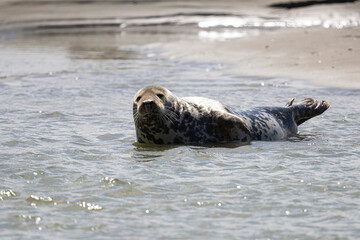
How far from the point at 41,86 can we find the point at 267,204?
23.5ft

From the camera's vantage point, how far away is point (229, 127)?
6.55 meters

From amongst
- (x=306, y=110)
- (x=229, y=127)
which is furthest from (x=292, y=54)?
(x=229, y=127)

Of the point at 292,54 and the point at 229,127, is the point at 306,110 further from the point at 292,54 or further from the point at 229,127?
the point at 292,54

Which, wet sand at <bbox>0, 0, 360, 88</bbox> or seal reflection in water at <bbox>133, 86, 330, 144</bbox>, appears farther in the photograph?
wet sand at <bbox>0, 0, 360, 88</bbox>

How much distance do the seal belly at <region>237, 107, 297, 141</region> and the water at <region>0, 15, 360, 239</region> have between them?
169 mm

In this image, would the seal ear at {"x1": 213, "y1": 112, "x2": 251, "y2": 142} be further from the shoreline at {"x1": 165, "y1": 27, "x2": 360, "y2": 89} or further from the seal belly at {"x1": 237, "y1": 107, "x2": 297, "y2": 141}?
the shoreline at {"x1": 165, "y1": 27, "x2": 360, "y2": 89}

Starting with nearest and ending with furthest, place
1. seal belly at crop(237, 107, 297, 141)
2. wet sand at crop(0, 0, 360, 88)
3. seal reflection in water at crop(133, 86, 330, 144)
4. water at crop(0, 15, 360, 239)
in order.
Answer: water at crop(0, 15, 360, 239), seal reflection in water at crop(133, 86, 330, 144), seal belly at crop(237, 107, 297, 141), wet sand at crop(0, 0, 360, 88)

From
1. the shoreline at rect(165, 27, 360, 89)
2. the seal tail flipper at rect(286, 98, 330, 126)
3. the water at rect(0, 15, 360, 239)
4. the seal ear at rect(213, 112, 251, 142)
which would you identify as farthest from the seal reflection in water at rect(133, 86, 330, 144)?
the shoreline at rect(165, 27, 360, 89)

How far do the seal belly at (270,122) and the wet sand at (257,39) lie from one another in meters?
2.68

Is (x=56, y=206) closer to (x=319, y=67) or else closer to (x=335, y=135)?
(x=335, y=135)

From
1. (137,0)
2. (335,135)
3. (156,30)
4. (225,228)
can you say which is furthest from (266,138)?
(137,0)

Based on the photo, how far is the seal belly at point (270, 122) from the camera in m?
6.84

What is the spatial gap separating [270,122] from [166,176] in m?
2.06

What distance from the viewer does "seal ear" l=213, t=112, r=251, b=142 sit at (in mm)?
6543
